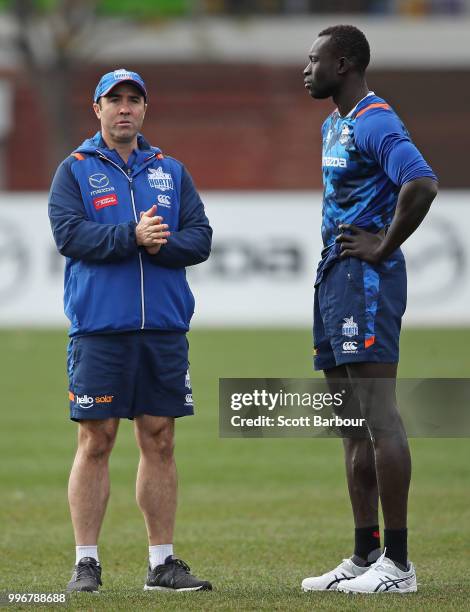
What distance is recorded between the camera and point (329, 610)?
586cm

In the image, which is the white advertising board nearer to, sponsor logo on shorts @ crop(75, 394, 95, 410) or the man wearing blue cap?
the man wearing blue cap

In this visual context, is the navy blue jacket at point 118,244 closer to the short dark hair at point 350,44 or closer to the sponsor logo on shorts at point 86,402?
the sponsor logo on shorts at point 86,402

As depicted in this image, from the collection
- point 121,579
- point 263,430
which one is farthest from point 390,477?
point 121,579

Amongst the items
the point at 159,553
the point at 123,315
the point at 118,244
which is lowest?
the point at 159,553

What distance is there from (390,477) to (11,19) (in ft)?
107

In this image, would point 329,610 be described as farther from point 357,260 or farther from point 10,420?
point 10,420

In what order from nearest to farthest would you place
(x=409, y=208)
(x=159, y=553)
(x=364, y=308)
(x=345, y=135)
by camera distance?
(x=409, y=208) < (x=364, y=308) < (x=345, y=135) < (x=159, y=553)

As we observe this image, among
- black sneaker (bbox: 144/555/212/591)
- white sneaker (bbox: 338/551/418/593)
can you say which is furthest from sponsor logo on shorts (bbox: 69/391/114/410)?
white sneaker (bbox: 338/551/418/593)

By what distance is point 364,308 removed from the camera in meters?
Result: 6.35

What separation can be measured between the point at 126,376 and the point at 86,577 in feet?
3.01

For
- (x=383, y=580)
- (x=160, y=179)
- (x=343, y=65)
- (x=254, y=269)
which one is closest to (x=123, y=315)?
(x=160, y=179)

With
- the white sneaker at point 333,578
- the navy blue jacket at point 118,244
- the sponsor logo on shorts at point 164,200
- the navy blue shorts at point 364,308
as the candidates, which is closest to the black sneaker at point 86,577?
the white sneaker at point 333,578

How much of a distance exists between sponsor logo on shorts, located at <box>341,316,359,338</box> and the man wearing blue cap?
790mm

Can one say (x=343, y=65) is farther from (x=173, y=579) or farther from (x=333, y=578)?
(x=173, y=579)
